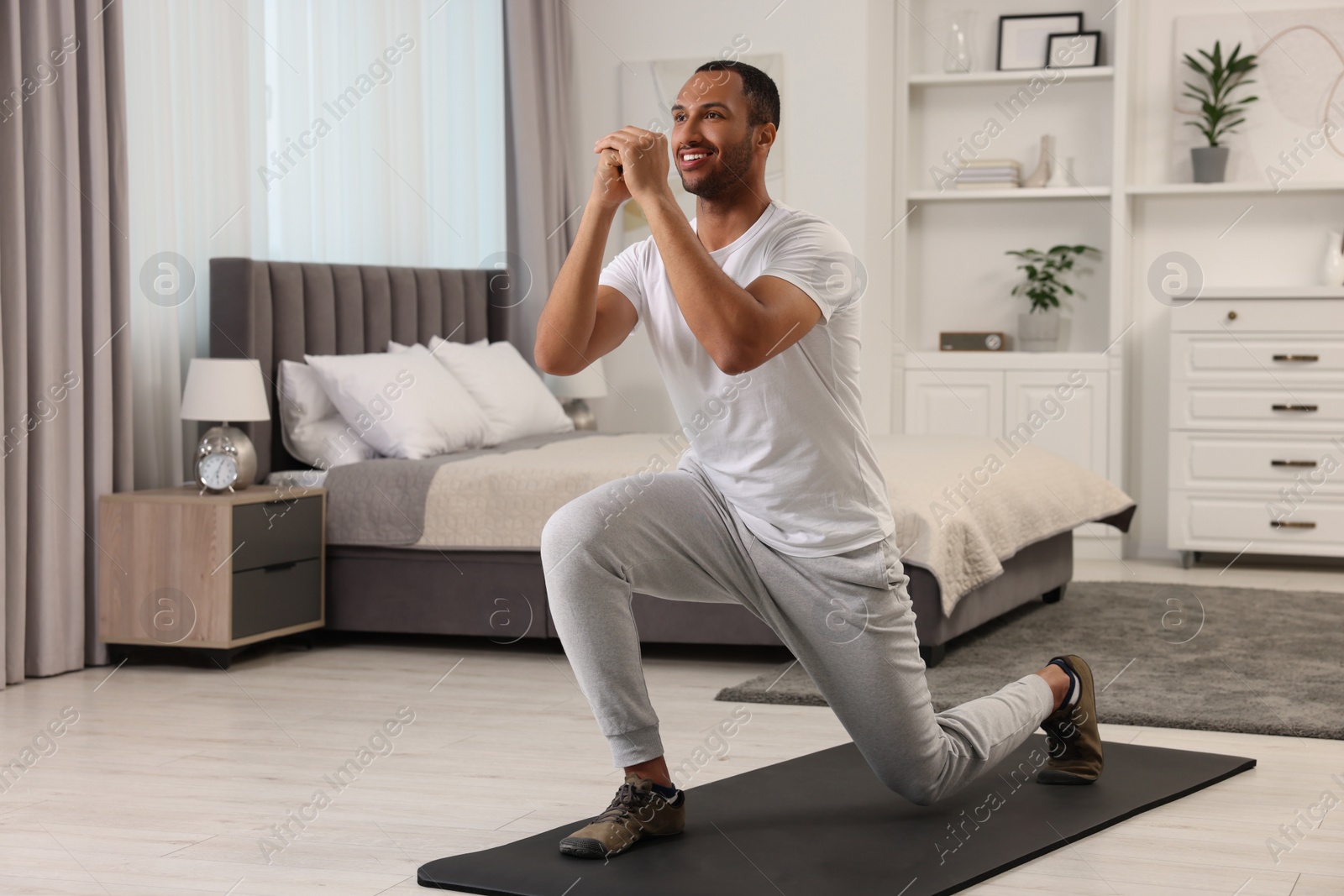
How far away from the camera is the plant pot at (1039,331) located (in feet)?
20.0

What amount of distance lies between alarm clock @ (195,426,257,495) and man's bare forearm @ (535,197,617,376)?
193 centimetres

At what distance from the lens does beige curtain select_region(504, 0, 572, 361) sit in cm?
577

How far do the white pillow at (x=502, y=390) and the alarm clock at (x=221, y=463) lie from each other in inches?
37.4

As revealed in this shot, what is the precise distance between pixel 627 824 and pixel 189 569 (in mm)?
1947

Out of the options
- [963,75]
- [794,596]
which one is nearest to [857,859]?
[794,596]

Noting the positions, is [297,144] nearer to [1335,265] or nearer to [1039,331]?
[1039,331]

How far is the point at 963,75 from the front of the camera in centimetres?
615

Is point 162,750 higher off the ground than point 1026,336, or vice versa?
point 1026,336

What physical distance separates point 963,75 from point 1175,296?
49.6 inches

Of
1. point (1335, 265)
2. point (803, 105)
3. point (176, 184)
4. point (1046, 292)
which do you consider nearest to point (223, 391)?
point (176, 184)

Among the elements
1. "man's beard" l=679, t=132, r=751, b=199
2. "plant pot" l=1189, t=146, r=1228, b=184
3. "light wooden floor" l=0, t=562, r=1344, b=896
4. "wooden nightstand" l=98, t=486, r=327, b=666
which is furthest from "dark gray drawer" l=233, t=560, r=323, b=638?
"plant pot" l=1189, t=146, r=1228, b=184

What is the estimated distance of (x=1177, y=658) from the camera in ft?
12.3

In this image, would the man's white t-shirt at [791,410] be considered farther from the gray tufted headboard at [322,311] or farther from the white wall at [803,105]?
the white wall at [803,105]

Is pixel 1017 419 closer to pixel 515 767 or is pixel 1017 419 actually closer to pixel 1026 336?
pixel 1026 336
